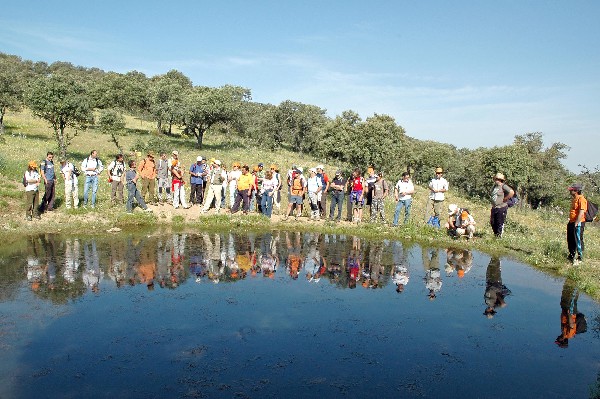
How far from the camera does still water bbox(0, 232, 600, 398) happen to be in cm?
654

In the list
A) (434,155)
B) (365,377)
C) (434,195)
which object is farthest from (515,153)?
(365,377)

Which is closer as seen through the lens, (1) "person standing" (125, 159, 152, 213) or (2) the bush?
(1) "person standing" (125, 159, 152, 213)

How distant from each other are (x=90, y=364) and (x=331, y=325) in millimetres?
4090

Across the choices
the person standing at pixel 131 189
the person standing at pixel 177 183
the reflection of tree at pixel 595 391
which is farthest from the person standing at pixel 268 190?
the reflection of tree at pixel 595 391

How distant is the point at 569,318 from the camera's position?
9.70 meters

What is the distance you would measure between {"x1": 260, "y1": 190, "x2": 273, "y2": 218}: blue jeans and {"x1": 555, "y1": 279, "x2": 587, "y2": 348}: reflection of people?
35.4 feet

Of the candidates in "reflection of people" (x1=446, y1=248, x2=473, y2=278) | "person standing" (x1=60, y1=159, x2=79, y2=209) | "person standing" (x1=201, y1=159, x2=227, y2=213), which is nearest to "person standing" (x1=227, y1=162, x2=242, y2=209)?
"person standing" (x1=201, y1=159, x2=227, y2=213)

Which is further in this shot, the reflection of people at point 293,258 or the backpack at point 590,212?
the backpack at point 590,212

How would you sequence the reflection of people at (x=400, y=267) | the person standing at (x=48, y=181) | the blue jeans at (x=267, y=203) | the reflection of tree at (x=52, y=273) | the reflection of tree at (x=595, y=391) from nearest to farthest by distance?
1. the reflection of tree at (x=595, y=391)
2. the reflection of tree at (x=52, y=273)
3. the reflection of people at (x=400, y=267)
4. the person standing at (x=48, y=181)
5. the blue jeans at (x=267, y=203)

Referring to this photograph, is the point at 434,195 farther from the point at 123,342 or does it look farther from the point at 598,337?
the point at 123,342

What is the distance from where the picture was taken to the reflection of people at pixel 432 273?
11.2m

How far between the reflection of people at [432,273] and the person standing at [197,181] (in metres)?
9.38

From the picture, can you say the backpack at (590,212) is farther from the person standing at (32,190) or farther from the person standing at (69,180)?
the person standing at (32,190)

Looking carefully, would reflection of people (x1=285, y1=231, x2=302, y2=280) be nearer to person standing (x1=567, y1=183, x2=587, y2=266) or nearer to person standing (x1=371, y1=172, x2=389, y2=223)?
person standing (x1=371, y1=172, x2=389, y2=223)
